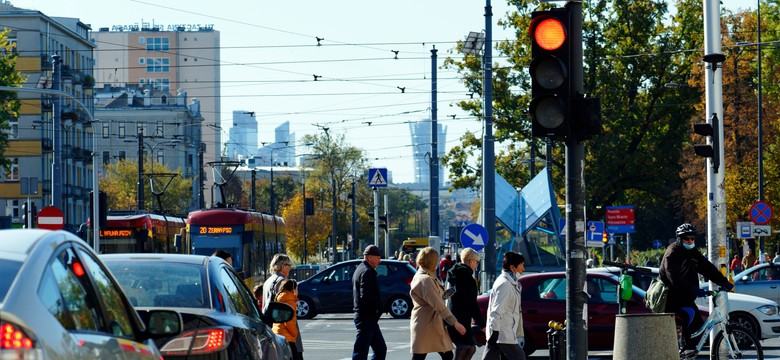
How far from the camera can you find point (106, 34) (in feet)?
513

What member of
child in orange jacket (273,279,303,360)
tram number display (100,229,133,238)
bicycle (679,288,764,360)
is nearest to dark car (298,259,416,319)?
tram number display (100,229,133,238)

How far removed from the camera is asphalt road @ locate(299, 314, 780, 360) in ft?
70.3

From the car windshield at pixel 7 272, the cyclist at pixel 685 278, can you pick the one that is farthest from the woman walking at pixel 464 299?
the car windshield at pixel 7 272

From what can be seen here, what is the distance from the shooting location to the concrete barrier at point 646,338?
1338 cm

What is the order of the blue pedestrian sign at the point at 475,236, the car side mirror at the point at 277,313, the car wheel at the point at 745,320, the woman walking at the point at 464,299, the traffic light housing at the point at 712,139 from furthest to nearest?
the blue pedestrian sign at the point at 475,236 → the car wheel at the point at 745,320 → the traffic light housing at the point at 712,139 → the woman walking at the point at 464,299 → the car side mirror at the point at 277,313

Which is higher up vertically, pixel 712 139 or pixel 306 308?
pixel 712 139

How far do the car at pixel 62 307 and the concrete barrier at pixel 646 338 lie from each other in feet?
25.5

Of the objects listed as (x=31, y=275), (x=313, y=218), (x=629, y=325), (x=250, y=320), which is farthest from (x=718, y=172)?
(x=313, y=218)

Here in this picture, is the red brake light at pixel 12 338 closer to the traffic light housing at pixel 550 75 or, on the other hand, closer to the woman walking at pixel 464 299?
the traffic light housing at pixel 550 75

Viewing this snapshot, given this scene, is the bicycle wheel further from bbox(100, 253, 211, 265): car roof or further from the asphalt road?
bbox(100, 253, 211, 265): car roof

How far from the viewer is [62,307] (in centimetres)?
496

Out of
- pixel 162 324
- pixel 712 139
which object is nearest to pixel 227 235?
pixel 712 139

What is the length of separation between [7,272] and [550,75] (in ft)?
24.0

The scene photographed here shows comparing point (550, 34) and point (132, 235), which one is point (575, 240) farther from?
point (132, 235)
